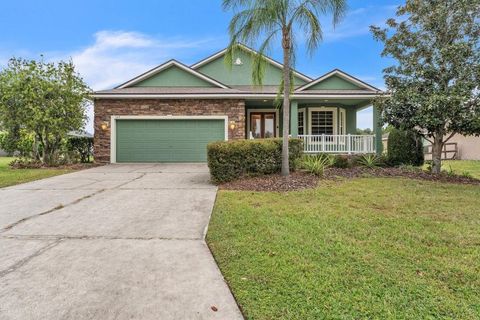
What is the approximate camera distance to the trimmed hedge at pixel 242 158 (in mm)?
8367

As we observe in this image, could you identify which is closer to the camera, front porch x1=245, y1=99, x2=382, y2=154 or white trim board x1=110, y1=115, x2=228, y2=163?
front porch x1=245, y1=99, x2=382, y2=154

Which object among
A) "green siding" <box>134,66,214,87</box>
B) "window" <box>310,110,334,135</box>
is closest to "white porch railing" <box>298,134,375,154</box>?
"window" <box>310,110,334,135</box>

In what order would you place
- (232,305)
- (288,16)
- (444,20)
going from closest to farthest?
(232,305) → (288,16) → (444,20)

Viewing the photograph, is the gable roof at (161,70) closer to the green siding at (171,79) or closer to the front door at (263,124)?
the green siding at (171,79)

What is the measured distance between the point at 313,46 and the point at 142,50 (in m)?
14.5

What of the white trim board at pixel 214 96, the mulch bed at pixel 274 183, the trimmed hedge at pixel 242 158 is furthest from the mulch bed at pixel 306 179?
the white trim board at pixel 214 96

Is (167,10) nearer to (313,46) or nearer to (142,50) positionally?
(142,50)

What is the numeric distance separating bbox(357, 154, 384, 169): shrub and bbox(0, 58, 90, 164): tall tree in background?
1300cm

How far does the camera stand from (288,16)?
8.13m

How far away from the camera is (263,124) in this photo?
17078 millimetres

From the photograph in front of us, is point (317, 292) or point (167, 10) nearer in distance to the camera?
point (317, 292)

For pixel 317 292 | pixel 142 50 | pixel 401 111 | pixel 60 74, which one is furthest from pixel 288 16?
pixel 142 50

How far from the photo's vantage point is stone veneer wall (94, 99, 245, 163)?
14.4 metres

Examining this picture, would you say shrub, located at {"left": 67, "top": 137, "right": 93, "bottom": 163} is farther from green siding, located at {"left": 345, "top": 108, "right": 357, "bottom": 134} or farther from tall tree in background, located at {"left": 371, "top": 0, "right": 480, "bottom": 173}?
tall tree in background, located at {"left": 371, "top": 0, "right": 480, "bottom": 173}
